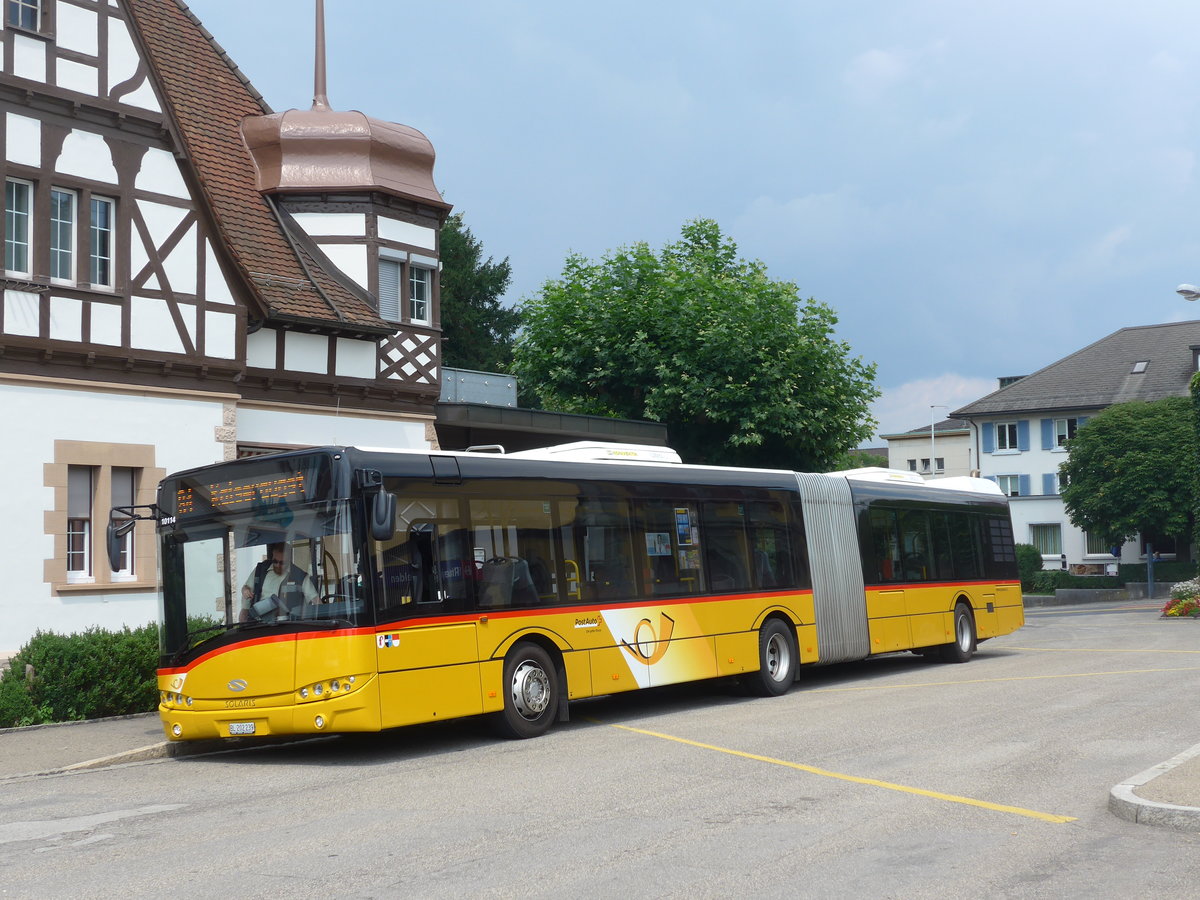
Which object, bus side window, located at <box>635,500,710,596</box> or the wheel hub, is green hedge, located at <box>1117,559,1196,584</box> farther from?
the wheel hub

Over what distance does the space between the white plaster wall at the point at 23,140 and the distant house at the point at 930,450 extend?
90420 millimetres

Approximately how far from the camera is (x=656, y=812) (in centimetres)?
877

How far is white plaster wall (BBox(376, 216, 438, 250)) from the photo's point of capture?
2372 centimetres

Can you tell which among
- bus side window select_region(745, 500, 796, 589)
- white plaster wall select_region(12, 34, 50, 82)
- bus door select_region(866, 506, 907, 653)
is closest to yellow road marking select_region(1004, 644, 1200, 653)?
bus door select_region(866, 506, 907, 653)

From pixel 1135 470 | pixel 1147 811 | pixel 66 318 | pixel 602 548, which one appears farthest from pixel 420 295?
pixel 1135 470

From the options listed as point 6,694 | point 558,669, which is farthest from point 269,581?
point 6,694

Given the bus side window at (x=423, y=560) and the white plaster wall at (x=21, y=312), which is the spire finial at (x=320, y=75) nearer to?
the white plaster wall at (x=21, y=312)

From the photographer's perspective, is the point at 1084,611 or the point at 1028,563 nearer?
the point at 1084,611

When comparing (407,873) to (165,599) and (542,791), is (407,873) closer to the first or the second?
(542,791)

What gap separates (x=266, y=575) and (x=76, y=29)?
9.90 metres

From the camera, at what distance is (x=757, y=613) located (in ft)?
56.2

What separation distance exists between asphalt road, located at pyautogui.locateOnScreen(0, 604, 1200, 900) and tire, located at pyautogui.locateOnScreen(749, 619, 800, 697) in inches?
62.9

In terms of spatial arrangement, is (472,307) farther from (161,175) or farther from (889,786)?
(889,786)

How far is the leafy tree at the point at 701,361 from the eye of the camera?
3566cm
